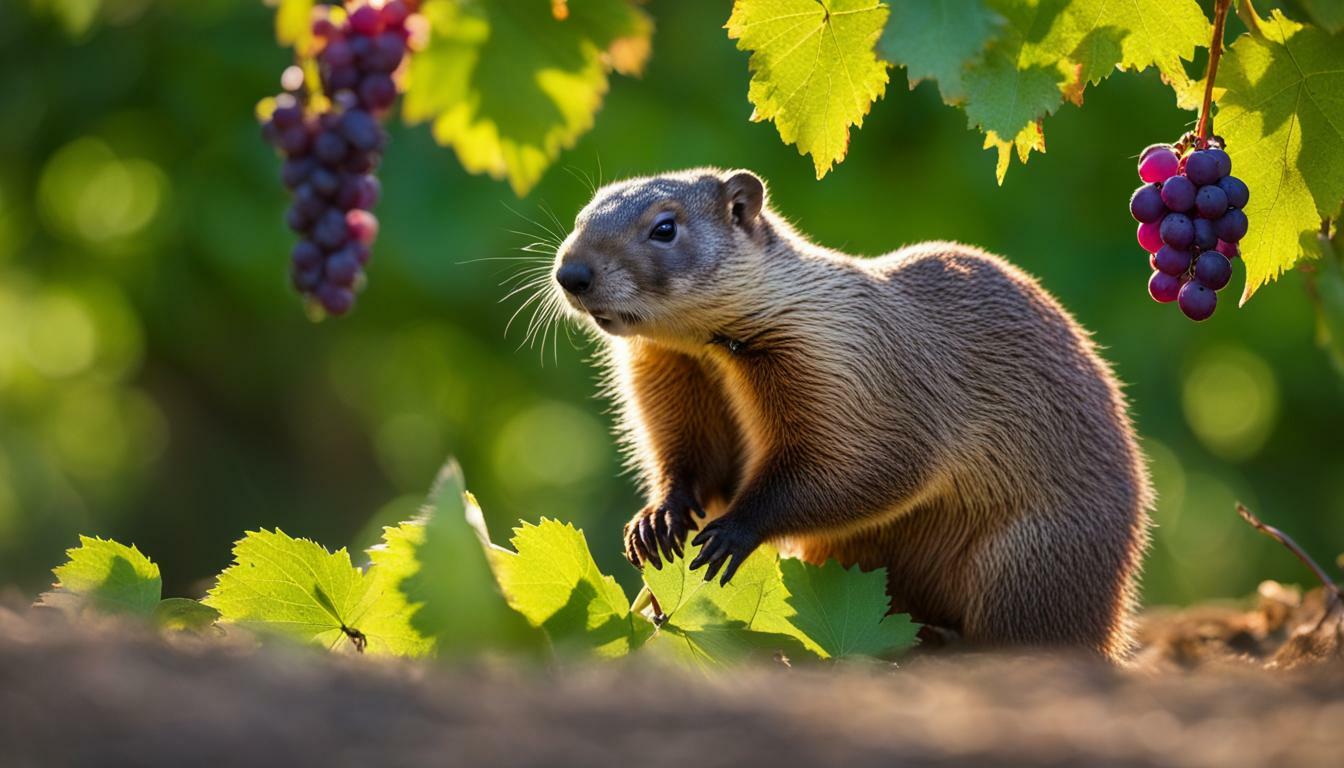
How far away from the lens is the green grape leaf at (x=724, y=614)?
253 cm

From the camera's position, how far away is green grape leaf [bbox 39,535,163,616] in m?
2.48

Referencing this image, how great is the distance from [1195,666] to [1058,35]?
63.1 inches

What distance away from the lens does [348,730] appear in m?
1.50

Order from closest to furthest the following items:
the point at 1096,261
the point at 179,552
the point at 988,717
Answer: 1. the point at 988,717
2. the point at 1096,261
3. the point at 179,552

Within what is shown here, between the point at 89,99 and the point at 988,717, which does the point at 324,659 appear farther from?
the point at 89,99

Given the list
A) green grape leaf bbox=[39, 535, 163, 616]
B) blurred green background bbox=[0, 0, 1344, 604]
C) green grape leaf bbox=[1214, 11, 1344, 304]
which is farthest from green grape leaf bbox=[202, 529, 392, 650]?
blurred green background bbox=[0, 0, 1344, 604]

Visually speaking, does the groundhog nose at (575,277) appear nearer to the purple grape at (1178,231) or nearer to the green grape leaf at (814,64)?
the green grape leaf at (814,64)

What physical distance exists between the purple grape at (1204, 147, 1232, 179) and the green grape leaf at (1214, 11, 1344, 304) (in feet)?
0.51

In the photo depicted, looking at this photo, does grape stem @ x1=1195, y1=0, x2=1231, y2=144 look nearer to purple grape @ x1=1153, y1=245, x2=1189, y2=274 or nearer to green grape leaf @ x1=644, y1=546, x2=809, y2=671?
purple grape @ x1=1153, y1=245, x2=1189, y2=274

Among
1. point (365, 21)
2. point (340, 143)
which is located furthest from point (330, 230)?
point (365, 21)

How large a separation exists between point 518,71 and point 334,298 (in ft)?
1.79

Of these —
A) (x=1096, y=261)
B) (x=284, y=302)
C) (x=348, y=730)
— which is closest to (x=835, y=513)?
(x=348, y=730)

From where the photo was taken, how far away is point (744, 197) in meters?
3.53

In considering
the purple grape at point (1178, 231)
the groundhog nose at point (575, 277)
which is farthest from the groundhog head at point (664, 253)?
the purple grape at point (1178, 231)
